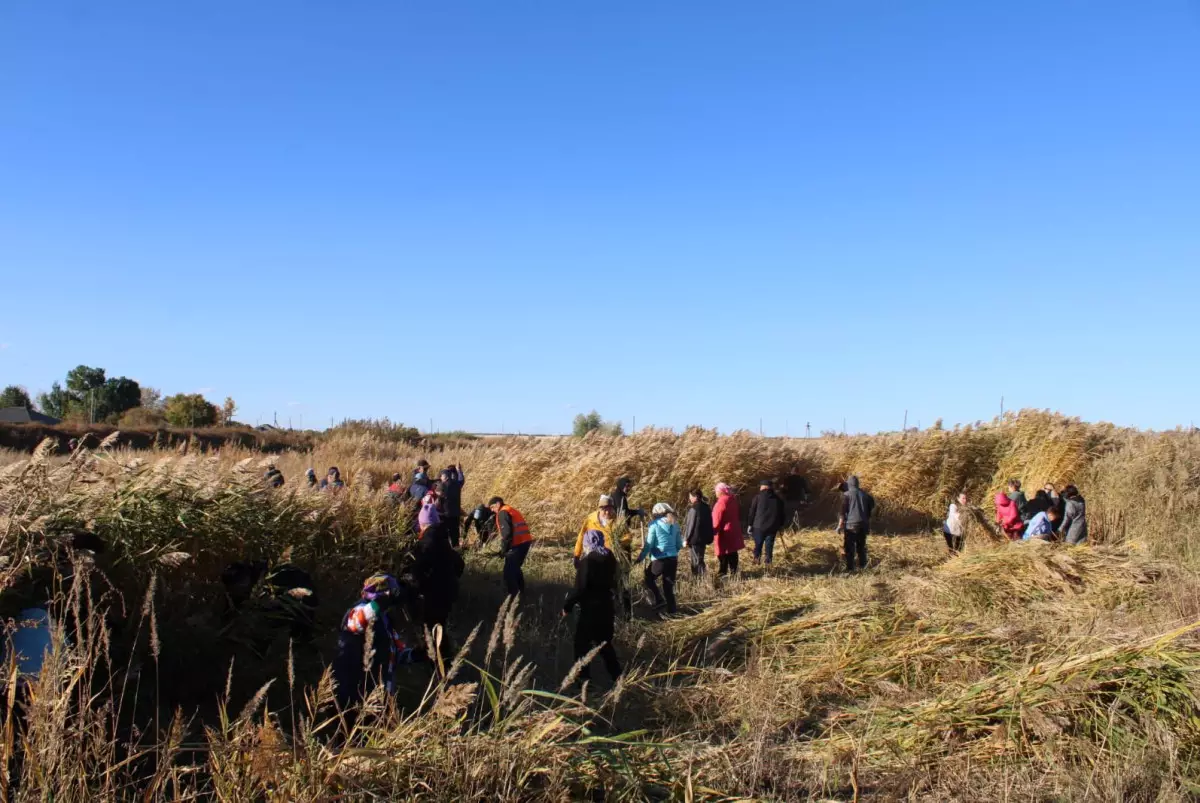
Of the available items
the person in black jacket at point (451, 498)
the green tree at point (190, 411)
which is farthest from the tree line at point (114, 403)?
the person in black jacket at point (451, 498)

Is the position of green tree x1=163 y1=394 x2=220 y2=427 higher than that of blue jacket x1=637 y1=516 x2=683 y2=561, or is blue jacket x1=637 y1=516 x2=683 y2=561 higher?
green tree x1=163 y1=394 x2=220 y2=427

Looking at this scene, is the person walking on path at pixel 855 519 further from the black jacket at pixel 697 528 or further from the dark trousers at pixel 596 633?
the dark trousers at pixel 596 633

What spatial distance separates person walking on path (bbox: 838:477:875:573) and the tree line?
37563 mm

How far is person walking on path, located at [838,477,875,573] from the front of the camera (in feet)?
44.9

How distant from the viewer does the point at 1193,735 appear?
438 centimetres

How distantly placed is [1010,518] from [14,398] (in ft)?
184

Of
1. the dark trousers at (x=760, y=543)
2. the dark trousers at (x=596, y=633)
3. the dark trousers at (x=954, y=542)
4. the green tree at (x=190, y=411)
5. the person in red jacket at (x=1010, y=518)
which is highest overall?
the green tree at (x=190, y=411)

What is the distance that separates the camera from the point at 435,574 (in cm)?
823

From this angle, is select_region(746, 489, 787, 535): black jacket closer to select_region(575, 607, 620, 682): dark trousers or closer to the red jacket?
the red jacket

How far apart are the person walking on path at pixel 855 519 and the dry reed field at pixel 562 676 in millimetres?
860

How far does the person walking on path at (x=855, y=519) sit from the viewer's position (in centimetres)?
1369

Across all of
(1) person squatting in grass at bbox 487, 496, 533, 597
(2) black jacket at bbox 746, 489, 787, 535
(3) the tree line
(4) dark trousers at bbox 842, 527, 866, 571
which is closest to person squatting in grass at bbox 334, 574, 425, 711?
(1) person squatting in grass at bbox 487, 496, 533, 597

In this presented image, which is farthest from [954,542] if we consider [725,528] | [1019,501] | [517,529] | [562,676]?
[562,676]

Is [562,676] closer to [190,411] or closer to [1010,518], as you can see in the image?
[1010,518]
